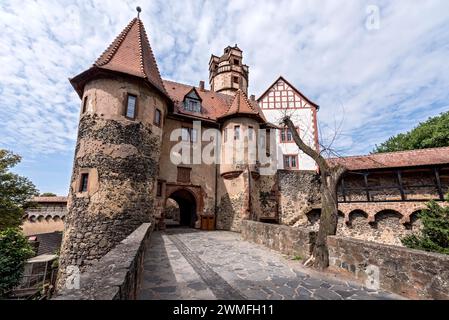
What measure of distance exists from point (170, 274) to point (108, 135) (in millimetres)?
8211

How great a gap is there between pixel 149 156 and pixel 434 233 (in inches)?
533

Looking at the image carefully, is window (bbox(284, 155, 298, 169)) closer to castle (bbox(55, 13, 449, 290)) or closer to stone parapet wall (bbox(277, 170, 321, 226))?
castle (bbox(55, 13, 449, 290))

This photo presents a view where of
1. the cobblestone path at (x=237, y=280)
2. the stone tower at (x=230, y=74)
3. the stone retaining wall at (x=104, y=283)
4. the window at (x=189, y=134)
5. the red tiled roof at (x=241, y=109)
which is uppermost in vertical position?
the stone tower at (x=230, y=74)

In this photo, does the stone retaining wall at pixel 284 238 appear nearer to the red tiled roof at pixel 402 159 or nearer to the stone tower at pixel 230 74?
the red tiled roof at pixel 402 159

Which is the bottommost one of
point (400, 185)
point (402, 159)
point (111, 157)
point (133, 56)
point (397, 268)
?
point (397, 268)

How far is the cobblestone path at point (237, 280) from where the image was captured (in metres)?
4.21

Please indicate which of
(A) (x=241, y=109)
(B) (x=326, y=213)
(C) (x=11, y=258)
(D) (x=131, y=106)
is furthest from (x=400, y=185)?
(C) (x=11, y=258)

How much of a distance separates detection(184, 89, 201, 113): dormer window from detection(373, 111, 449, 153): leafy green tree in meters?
23.6

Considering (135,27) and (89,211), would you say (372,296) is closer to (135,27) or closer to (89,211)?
(89,211)

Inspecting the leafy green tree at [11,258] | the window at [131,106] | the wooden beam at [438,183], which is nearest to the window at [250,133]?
the window at [131,106]

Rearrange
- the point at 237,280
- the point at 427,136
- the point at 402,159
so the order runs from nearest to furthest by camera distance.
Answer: the point at 237,280 → the point at 402,159 → the point at 427,136

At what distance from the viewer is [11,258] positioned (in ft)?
49.2

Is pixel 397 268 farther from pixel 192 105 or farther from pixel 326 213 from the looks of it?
pixel 192 105

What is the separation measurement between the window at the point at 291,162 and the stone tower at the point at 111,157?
13.1 metres
